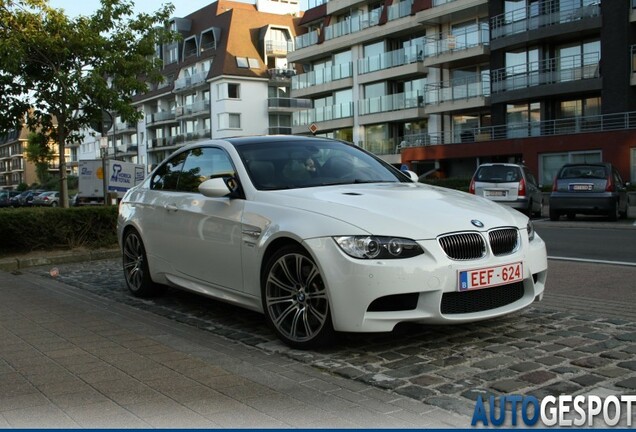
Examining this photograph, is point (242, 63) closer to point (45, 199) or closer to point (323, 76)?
point (323, 76)

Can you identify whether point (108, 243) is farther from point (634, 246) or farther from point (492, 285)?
point (634, 246)

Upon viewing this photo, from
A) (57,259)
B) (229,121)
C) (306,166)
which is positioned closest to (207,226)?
(306,166)

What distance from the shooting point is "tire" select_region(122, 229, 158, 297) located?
6809 mm

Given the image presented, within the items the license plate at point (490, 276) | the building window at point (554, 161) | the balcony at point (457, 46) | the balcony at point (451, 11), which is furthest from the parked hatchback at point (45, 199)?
the license plate at point (490, 276)

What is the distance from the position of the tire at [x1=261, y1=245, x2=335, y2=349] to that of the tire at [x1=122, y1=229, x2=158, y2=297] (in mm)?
2395

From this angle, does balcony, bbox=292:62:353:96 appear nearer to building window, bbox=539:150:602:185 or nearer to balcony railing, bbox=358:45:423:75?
balcony railing, bbox=358:45:423:75

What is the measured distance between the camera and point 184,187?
6.22 meters

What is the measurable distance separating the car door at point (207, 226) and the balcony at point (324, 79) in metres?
42.9

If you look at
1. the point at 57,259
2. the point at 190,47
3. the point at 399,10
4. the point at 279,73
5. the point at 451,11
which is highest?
the point at 190,47

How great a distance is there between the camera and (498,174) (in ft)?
61.0

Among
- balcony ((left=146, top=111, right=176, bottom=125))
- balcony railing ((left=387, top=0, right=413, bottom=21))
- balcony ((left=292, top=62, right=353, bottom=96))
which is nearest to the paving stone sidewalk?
balcony railing ((left=387, top=0, right=413, bottom=21))

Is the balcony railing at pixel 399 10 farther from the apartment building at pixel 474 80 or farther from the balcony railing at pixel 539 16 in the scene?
the balcony railing at pixel 539 16

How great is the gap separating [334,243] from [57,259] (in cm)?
713

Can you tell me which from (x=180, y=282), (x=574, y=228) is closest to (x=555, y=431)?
(x=180, y=282)
